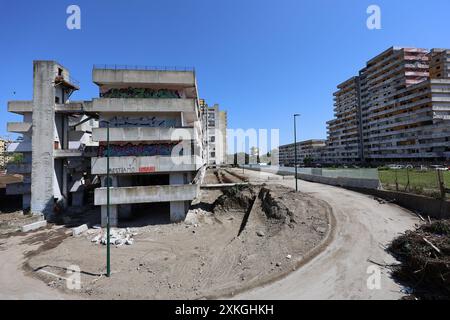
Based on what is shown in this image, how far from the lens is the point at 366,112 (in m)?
102

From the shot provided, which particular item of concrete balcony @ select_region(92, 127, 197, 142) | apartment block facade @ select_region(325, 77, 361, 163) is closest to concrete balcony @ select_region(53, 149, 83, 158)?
concrete balcony @ select_region(92, 127, 197, 142)

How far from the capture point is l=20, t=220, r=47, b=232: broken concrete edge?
24.8 metres

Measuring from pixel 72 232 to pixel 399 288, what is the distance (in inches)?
1042

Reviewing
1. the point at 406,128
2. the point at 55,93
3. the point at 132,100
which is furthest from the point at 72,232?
the point at 406,128

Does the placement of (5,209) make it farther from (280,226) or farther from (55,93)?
(280,226)

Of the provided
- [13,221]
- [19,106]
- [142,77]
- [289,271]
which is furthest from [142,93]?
[289,271]

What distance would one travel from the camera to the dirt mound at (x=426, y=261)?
34.0 ft

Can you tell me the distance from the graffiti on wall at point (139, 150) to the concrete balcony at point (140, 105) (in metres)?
3.82

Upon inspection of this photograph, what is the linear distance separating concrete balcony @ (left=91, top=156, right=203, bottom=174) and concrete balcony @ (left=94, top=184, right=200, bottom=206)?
185 centimetres

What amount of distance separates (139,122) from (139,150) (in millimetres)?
3240

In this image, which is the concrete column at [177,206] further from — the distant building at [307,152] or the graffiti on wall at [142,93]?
the distant building at [307,152]

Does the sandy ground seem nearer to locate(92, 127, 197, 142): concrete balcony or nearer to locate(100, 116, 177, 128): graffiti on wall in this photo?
locate(92, 127, 197, 142): concrete balcony

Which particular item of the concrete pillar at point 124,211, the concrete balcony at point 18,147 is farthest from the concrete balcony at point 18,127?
the concrete pillar at point 124,211

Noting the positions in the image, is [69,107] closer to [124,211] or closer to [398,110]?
[124,211]
